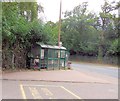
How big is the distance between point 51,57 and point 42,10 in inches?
219

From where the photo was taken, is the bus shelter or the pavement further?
the bus shelter

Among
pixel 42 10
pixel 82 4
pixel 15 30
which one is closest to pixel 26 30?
pixel 15 30

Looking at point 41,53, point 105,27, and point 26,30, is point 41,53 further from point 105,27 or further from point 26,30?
point 105,27

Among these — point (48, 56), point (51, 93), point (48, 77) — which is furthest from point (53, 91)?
point (48, 56)

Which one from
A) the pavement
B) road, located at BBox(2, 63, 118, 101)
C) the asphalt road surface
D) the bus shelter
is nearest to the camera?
the asphalt road surface

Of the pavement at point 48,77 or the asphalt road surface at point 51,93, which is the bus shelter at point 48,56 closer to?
the pavement at point 48,77

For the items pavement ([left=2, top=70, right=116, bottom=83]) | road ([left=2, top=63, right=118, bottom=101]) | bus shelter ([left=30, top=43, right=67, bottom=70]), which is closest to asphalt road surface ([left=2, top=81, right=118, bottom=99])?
road ([left=2, top=63, right=118, bottom=101])

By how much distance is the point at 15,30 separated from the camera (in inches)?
912

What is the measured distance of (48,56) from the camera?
26078mm

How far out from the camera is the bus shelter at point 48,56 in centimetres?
2539

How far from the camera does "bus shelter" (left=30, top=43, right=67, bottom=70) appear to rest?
25391 millimetres

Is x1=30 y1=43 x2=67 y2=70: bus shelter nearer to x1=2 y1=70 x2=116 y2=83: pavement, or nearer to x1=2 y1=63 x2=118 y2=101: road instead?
x1=2 y1=70 x2=116 y2=83: pavement

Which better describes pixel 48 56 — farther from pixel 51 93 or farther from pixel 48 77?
pixel 51 93

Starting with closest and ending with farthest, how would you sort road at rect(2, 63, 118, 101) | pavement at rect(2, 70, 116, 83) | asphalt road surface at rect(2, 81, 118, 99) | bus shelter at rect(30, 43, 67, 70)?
asphalt road surface at rect(2, 81, 118, 99)
road at rect(2, 63, 118, 101)
pavement at rect(2, 70, 116, 83)
bus shelter at rect(30, 43, 67, 70)
